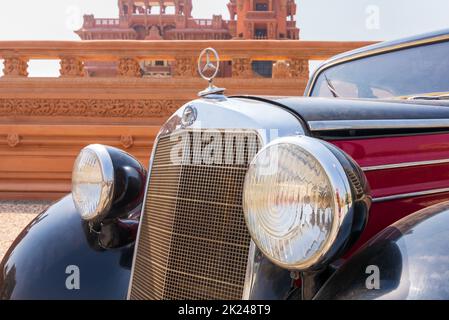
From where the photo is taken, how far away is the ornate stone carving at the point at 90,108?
20.4ft

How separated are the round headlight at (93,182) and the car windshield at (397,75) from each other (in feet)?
4.99

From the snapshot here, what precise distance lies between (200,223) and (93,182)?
66 cm

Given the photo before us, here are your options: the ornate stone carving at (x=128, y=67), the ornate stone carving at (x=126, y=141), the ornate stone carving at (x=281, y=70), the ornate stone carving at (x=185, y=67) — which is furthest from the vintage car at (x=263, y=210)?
the ornate stone carving at (x=128, y=67)

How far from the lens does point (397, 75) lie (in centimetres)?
231

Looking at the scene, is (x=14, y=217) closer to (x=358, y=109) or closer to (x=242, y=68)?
(x=242, y=68)

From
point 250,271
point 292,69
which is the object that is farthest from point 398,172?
point 292,69

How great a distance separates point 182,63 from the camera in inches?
252

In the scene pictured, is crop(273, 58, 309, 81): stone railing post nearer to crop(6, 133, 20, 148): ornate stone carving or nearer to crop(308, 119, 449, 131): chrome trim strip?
crop(6, 133, 20, 148): ornate stone carving

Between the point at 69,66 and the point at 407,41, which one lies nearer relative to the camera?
the point at 407,41

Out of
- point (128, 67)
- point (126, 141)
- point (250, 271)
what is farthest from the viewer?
point (128, 67)

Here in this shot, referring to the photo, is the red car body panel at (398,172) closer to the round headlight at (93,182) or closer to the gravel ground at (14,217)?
the round headlight at (93,182)

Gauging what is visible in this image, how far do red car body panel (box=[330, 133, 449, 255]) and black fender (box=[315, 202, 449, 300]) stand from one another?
0.24 meters

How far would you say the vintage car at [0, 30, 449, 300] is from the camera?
100cm
